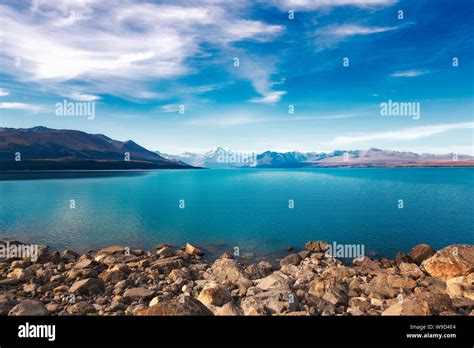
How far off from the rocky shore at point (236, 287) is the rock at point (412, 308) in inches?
1.7

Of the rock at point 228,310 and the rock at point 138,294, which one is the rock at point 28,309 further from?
the rock at point 228,310

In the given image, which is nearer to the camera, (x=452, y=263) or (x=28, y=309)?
(x=28, y=309)

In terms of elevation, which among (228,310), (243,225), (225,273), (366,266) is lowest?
(243,225)

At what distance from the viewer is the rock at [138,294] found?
57.5 ft

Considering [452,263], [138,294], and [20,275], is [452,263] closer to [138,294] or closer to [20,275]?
[138,294]

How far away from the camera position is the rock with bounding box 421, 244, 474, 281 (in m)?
22.4

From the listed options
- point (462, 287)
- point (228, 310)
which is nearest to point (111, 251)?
point (228, 310)

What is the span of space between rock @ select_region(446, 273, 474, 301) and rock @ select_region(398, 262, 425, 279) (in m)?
Answer: 2.66

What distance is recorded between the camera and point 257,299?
15914 mm

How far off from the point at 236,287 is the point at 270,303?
5.04m

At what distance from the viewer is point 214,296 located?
52.1 ft

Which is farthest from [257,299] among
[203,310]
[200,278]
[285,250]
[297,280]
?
[285,250]
